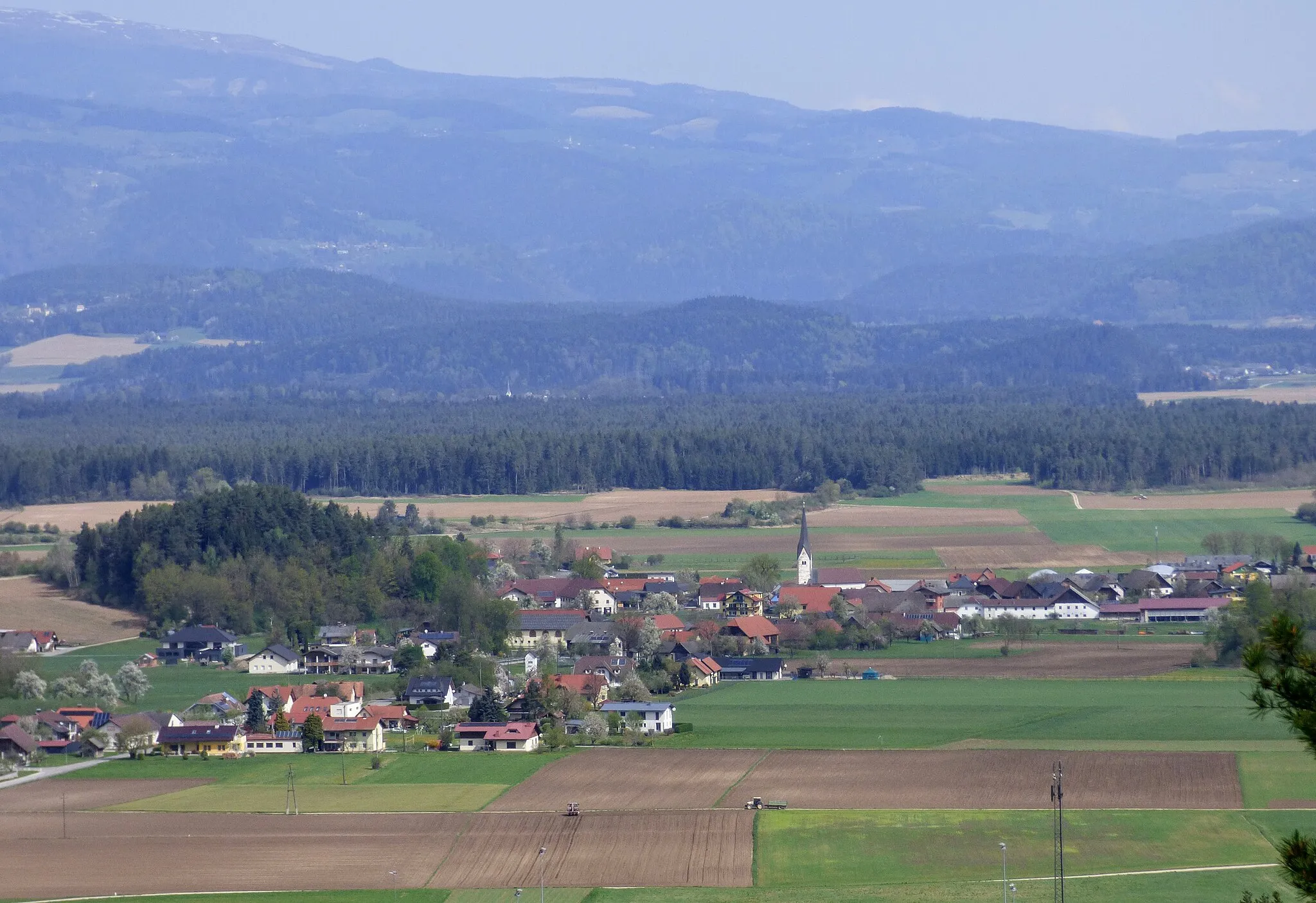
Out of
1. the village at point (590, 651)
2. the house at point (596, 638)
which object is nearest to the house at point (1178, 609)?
the village at point (590, 651)

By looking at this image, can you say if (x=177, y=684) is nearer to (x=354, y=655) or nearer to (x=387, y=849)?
(x=354, y=655)

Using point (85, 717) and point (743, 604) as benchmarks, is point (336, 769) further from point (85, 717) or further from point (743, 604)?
point (743, 604)

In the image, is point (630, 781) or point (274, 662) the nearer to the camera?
point (630, 781)

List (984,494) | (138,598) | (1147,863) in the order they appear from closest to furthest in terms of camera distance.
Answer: (1147,863)
(138,598)
(984,494)

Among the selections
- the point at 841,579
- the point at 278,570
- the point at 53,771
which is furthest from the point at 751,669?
the point at 53,771

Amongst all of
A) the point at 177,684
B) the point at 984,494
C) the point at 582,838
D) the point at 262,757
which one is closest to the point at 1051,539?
the point at 984,494

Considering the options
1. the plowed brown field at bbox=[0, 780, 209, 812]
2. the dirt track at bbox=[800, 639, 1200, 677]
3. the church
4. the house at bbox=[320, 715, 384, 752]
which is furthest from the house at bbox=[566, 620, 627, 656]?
the plowed brown field at bbox=[0, 780, 209, 812]

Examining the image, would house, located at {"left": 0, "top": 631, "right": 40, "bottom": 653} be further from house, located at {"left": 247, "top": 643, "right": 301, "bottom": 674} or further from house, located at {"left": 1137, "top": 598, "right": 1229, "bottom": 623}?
house, located at {"left": 1137, "top": 598, "right": 1229, "bottom": 623}
